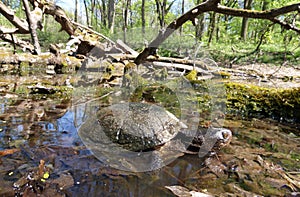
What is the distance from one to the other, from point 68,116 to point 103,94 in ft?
5.94

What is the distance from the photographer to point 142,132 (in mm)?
3049

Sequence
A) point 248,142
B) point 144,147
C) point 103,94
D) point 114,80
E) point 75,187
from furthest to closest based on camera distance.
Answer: point 114,80 < point 103,94 < point 248,142 < point 144,147 < point 75,187

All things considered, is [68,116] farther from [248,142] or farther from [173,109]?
[248,142]

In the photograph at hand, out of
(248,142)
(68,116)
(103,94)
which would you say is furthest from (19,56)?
(248,142)

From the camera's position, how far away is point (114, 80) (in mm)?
7684

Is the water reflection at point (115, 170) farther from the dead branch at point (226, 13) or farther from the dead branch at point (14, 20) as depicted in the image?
the dead branch at point (14, 20)

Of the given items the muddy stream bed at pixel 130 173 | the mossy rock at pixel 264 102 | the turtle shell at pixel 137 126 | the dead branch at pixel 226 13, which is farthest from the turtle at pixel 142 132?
the mossy rock at pixel 264 102

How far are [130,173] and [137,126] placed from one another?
792 mm

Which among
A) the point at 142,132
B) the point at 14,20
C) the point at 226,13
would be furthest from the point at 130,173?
the point at 14,20

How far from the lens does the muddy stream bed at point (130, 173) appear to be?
212 cm

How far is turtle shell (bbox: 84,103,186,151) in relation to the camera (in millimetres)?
2990

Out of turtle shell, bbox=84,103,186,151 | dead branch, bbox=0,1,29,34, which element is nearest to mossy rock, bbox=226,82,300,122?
turtle shell, bbox=84,103,186,151

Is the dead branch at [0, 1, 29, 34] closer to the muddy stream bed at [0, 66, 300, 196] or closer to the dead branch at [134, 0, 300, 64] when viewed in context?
the muddy stream bed at [0, 66, 300, 196]

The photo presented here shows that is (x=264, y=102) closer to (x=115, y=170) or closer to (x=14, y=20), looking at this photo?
(x=115, y=170)
